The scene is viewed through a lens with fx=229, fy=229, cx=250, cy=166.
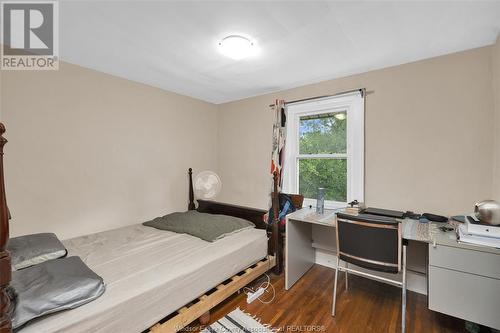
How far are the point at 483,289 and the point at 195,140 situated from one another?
3345 millimetres

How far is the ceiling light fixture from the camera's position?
1.83m

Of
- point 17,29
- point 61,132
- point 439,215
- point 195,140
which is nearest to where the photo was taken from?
point 17,29

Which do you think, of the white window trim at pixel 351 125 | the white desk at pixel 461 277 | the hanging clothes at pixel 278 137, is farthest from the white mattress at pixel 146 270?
the white desk at pixel 461 277

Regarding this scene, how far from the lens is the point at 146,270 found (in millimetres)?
1661

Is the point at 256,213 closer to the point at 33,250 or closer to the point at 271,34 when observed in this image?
the point at 271,34

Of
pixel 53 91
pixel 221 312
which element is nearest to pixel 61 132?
pixel 53 91

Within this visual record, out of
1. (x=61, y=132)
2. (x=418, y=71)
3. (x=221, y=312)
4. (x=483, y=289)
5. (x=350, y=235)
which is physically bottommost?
(x=221, y=312)

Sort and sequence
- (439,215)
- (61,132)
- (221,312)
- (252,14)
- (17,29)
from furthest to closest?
(61,132), (439,215), (221,312), (17,29), (252,14)

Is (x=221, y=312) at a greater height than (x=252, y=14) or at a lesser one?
lesser

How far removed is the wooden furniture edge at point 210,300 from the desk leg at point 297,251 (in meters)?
0.26

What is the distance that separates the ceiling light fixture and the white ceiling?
0.06 m

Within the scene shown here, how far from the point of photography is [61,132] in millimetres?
2271

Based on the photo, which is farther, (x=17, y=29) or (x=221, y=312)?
(x=221, y=312)

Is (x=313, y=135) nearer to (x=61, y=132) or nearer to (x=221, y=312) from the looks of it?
(x=221, y=312)
